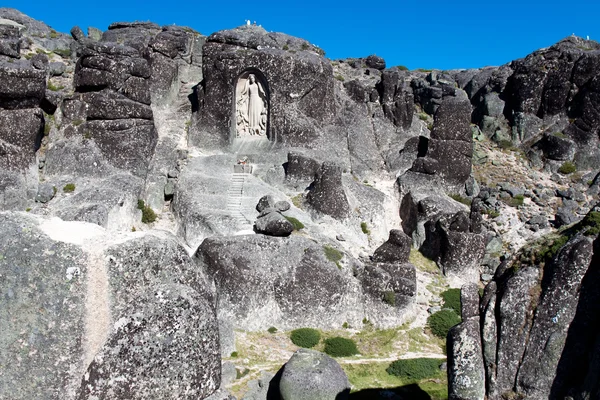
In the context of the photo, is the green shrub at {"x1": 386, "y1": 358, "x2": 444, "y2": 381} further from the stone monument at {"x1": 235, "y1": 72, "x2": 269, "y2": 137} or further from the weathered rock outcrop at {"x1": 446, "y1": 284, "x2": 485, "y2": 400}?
the stone monument at {"x1": 235, "y1": 72, "x2": 269, "y2": 137}

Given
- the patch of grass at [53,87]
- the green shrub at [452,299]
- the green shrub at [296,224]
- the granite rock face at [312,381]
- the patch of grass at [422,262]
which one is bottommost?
the granite rock face at [312,381]

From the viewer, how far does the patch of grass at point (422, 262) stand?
1294 inches

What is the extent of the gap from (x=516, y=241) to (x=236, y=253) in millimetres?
18051

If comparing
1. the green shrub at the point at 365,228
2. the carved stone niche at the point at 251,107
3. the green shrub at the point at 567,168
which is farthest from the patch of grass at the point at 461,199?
the carved stone niche at the point at 251,107

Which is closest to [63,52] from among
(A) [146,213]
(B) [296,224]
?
(A) [146,213]

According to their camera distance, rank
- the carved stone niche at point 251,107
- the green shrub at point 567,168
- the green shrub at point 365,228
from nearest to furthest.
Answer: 1. the green shrub at point 365,228
2. the carved stone niche at point 251,107
3. the green shrub at point 567,168

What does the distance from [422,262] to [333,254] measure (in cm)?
796

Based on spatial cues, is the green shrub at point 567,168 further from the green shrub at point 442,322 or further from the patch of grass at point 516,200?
the green shrub at point 442,322

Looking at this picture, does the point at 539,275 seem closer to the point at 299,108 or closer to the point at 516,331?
the point at 516,331

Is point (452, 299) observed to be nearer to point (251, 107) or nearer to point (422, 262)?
point (422, 262)

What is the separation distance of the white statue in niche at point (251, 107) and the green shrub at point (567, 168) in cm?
2033

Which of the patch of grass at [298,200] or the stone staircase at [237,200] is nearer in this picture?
the stone staircase at [237,200]

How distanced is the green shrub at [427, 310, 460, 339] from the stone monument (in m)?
18.1

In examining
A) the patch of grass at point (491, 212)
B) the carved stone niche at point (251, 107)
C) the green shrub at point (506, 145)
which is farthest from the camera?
the green shrub at point (506, 145)
